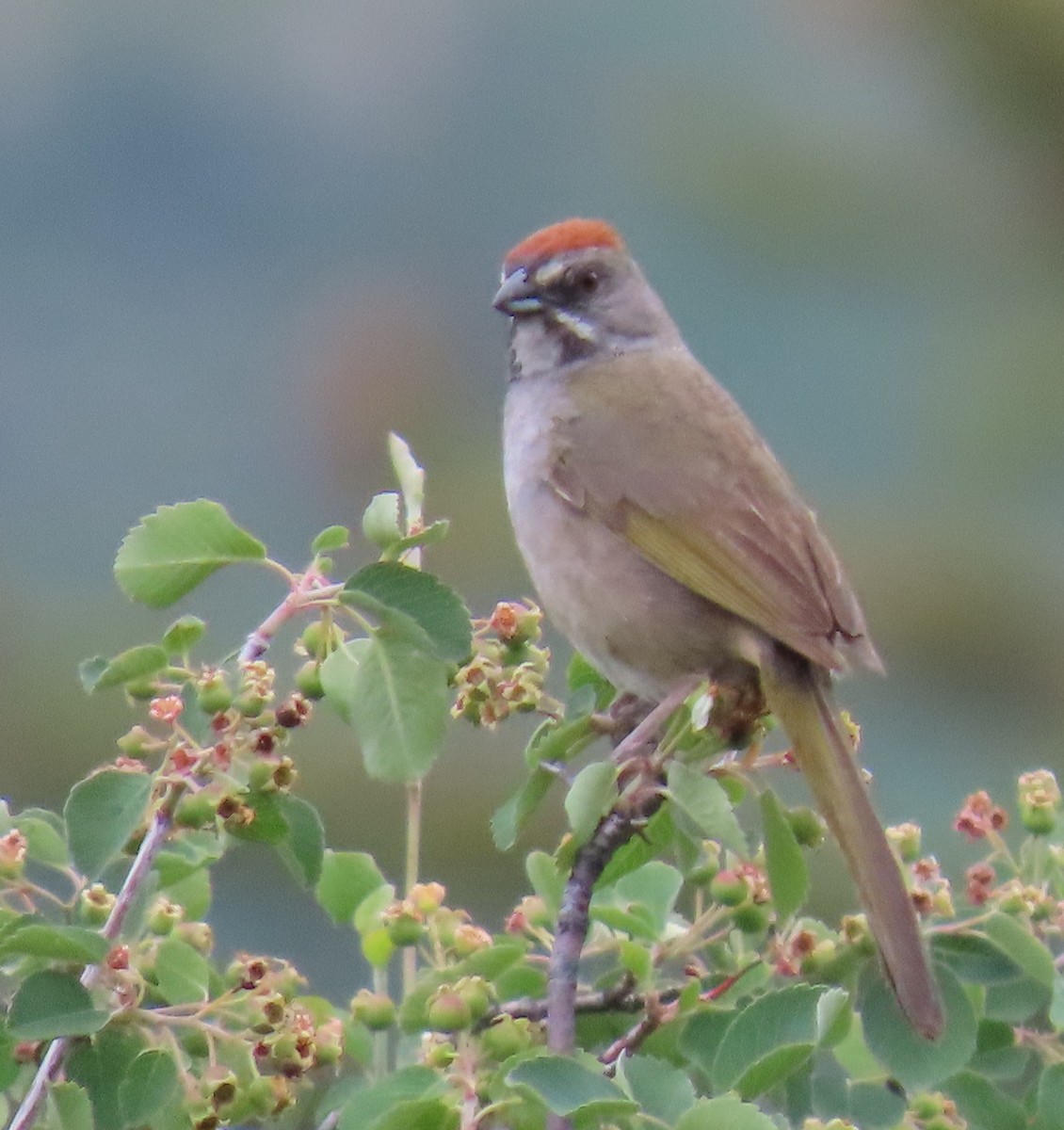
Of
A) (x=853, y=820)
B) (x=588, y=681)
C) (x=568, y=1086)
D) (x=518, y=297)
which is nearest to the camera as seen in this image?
(x=568, y=1086)

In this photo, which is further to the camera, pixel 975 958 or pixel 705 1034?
pixel 975 958

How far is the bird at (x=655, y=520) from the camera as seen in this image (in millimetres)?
2943

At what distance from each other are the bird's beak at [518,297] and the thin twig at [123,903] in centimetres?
175

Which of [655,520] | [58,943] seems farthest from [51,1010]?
[655,520]

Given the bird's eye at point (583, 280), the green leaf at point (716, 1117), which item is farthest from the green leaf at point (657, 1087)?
the bird's eye at point (583, 280)

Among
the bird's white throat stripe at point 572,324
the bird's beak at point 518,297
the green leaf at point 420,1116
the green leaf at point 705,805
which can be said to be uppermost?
the bird's beak at point 518,297

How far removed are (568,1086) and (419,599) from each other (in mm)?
517

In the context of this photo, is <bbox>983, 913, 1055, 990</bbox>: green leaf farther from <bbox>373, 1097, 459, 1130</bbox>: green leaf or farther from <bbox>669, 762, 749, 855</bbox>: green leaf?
Result: <bbox>373, 1097, 459, 1130</bbox>: green leaf

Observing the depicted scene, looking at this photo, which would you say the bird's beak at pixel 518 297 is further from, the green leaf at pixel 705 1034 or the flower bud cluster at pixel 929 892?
the green leaf at pixel 705 1034

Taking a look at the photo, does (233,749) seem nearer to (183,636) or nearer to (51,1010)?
(183,636)

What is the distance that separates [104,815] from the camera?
198 centimetres

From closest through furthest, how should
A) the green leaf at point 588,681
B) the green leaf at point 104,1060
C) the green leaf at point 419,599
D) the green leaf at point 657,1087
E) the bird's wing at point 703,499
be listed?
the green leaf at point 657,1087
the green leaf at point 104,1060
the green leaf at point 419,599
the green leaf at point 588,681
the bird's wing at point 703,499

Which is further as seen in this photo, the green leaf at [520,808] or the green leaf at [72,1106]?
the green leaf at [520,808]

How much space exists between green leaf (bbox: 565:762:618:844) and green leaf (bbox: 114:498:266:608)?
1.29 feet
